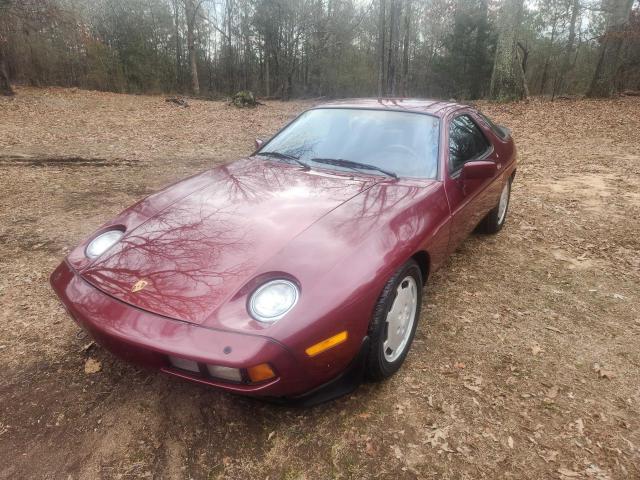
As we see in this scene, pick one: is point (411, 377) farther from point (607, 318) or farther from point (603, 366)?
point (607, 318)

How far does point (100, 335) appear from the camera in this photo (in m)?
1.83

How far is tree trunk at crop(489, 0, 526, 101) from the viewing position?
42.0 ft

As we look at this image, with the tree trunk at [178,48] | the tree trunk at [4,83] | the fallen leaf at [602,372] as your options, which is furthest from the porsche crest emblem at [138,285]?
the tree trunk at [178,48]

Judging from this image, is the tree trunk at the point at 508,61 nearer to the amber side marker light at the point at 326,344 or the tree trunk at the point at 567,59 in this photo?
the tree trunk at the point at 567,59

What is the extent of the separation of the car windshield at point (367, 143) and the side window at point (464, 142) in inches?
6.9

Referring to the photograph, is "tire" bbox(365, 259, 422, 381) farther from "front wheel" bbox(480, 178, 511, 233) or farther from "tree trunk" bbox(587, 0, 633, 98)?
"tree trunk" bbox(587, 0, 633, 98)

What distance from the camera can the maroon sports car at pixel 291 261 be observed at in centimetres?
170

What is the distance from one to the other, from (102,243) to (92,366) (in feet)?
2.27

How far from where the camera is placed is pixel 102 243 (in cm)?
233

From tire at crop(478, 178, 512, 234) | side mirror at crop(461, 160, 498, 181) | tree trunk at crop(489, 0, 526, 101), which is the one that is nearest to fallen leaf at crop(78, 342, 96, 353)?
side mirror at crop(461, 160, 498, 181)

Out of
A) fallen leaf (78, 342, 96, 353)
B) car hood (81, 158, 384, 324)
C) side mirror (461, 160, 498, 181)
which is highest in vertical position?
side mirror (461, 160, 498, 181)

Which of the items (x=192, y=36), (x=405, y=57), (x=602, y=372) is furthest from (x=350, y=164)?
(x=405, y=57)

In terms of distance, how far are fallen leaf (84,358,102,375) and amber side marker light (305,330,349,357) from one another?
1367 millimetres

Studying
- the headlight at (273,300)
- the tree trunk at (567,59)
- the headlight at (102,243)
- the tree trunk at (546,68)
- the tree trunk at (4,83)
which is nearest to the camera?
the headlight at (273,300)
